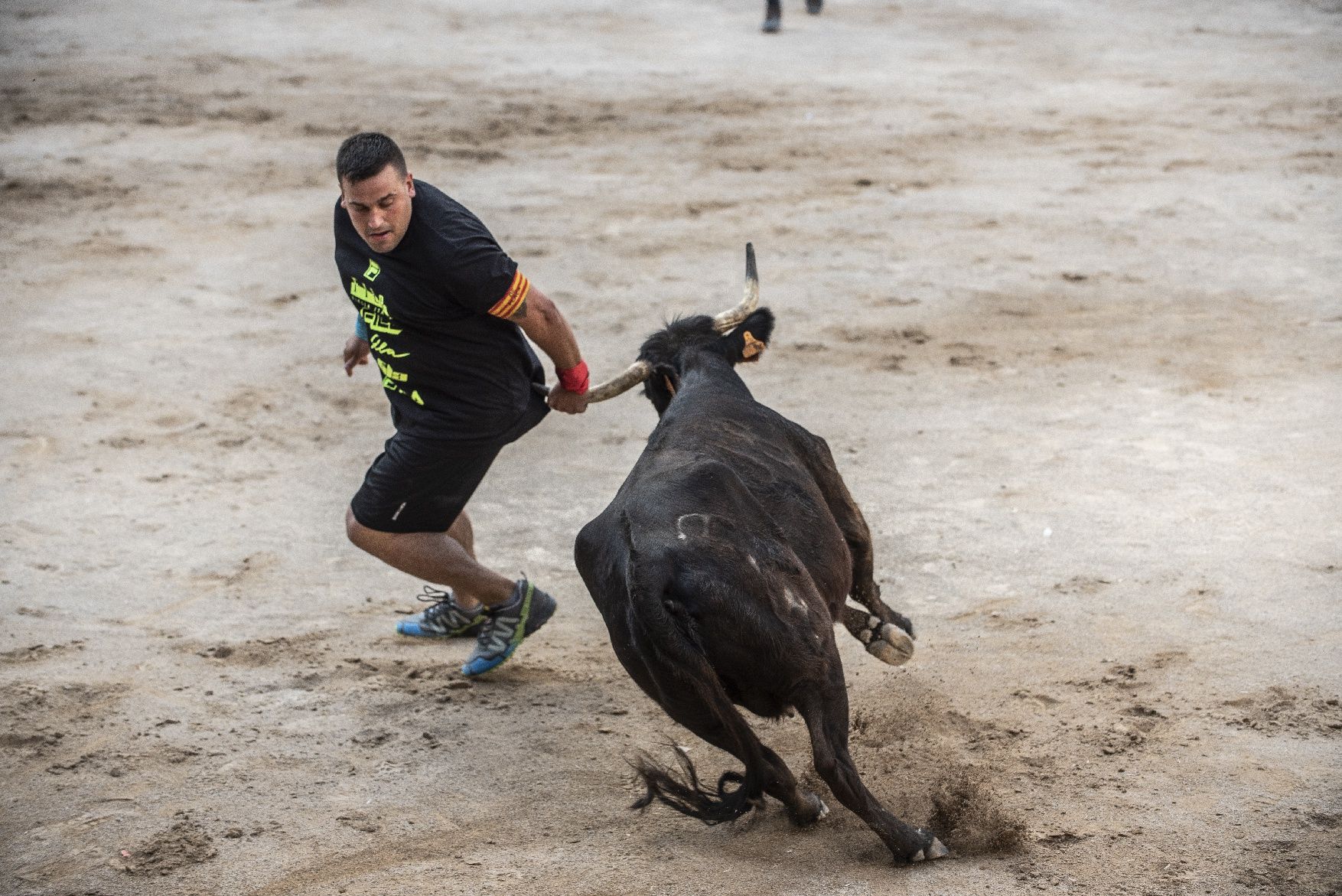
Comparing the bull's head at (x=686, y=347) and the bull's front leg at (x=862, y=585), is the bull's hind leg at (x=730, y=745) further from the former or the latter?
the bull's head at (x=686, y=347)

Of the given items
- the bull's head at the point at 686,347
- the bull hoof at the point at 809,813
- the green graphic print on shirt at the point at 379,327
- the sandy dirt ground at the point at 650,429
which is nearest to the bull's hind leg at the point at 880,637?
the sandy dirt ground at the point at 650,429

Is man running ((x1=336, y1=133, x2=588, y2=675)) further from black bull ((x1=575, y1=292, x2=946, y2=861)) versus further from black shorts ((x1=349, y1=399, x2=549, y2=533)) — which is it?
black bull ((x1=575, y1=292, x2=946, y2=861))

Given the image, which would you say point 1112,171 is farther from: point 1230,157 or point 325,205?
point 325,205

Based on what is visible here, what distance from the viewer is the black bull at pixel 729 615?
11.2ft

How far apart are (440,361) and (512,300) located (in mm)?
377

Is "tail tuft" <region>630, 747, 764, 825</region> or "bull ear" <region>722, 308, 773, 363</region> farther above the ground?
"bull ear" <region>722, 308, 773, 363</region>

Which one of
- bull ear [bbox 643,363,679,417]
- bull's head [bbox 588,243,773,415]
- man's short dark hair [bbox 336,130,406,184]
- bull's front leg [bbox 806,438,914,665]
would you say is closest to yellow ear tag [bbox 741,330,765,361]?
bull's head [bbox 588,243,773,415]

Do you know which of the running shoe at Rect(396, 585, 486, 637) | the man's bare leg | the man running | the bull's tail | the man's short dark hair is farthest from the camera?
the running shoe at Rect(396, 585, 486, 637)

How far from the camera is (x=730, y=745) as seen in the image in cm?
352

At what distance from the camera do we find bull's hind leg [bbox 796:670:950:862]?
3.41 meters

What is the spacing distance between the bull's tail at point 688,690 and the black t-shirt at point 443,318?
3.36ft

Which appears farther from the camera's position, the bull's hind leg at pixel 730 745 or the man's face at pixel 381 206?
the man's face at pixel 381 206

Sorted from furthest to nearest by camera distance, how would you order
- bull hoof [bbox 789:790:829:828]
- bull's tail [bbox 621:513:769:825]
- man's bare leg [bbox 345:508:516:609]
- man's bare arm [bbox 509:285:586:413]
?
man's bare leg [bbox 345:508:516:609], man's bare arm [bbox 509:285:586:413], bull hoof [bbox 789:790:829:828], bull's tail [bbox 621:513:769:825]

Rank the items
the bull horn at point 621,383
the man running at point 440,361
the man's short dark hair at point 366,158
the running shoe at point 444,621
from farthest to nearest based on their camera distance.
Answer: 1. the running shoe at point 444,621
2. the bull horn at point 621,383
3. the man running at point 440,361
4. the man's short dark hair at point 366,158
